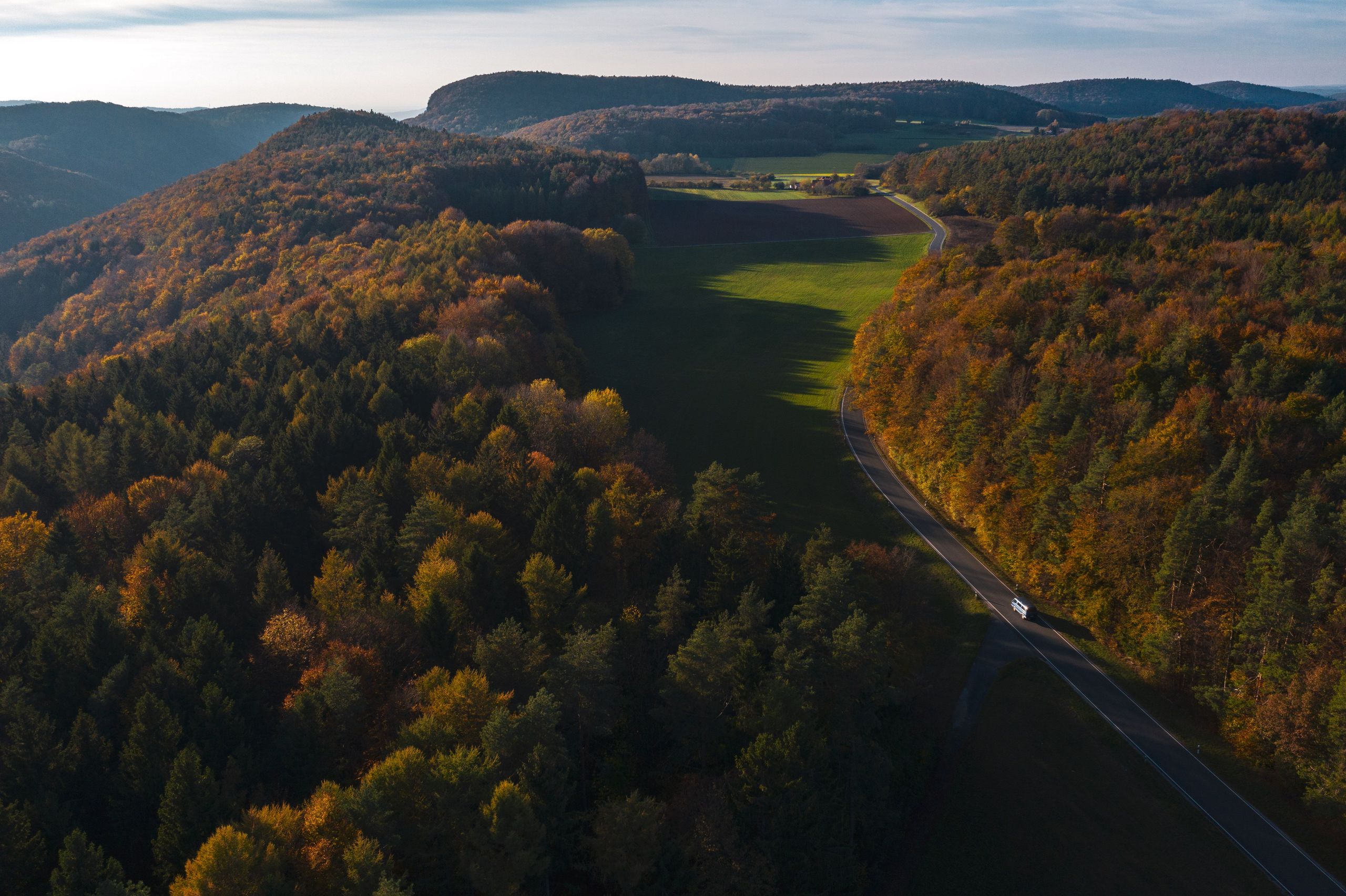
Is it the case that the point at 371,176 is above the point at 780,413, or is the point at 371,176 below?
above

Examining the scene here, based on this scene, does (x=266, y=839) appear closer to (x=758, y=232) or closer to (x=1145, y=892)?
(x=1145, y=892)

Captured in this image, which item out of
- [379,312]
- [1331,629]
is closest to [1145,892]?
[1331,629]

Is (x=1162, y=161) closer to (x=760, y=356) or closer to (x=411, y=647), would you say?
(x=760, y=356)

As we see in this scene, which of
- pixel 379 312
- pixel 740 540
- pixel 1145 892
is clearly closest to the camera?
pixel 1145 892

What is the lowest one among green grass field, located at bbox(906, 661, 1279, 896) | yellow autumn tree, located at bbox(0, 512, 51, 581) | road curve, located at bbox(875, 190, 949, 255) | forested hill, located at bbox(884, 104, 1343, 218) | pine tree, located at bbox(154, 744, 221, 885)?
green grass field, located at bbox(906, 661, 1279, 896)

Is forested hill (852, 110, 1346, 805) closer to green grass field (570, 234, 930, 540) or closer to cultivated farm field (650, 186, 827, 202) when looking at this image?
green grass field (570, 234, 930, 540)

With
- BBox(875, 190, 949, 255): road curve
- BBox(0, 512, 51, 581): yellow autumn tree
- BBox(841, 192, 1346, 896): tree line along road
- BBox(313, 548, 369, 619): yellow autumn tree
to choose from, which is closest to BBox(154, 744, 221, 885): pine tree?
BBox(313, 548, 369, 619): yellow autumn tree

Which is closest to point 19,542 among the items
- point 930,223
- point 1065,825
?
point 1065,825
